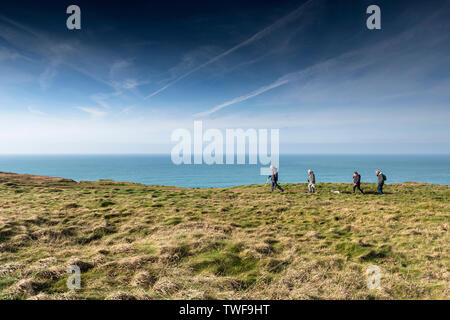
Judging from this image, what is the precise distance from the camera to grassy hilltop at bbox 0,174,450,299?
6137mm

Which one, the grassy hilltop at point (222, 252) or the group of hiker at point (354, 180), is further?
the group of hiker at point (354, 180)

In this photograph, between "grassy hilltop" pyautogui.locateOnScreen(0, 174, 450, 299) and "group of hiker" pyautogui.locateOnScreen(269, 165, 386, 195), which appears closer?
"grassy hilltop" pyautogui.locateOnScreen(0, 174, 450, 299)

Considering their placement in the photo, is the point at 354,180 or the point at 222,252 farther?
the point at 354,180

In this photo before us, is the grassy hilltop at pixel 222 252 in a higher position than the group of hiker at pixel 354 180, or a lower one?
lower

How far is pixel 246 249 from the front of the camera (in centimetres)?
884

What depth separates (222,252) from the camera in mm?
8555

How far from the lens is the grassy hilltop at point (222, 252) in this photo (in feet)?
20.1

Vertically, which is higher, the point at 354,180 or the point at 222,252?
the point at 354,180

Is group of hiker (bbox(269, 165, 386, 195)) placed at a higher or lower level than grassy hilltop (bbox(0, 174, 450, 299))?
higher
